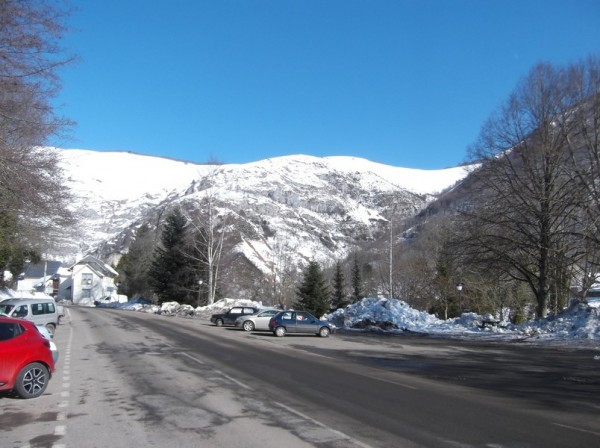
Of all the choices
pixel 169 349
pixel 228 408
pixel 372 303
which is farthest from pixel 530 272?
pixel 228 408

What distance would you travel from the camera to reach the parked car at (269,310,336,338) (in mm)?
29469

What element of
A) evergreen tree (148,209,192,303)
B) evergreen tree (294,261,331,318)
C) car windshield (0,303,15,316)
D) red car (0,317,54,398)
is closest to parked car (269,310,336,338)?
car windshield (0,303,15,316)

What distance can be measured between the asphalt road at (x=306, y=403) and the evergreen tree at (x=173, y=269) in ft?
153

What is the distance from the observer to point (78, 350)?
64.8 ft

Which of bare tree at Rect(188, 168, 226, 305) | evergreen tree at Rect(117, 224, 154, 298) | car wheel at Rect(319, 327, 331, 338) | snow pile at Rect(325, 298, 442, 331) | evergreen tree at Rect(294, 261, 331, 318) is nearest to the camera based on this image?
car wheel at Rect(319, 327, 331, 338)

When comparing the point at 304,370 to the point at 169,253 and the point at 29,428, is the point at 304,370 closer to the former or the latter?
the point at 29,428

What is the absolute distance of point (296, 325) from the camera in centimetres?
2961

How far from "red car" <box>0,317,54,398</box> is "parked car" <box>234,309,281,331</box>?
2251cm

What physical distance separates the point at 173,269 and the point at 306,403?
190 ft

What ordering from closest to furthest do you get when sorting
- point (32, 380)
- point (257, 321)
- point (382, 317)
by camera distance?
point (32, 380) → point (257, 321) → point (382, 317)

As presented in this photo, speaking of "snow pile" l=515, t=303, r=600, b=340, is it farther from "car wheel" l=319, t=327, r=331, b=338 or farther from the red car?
the red car

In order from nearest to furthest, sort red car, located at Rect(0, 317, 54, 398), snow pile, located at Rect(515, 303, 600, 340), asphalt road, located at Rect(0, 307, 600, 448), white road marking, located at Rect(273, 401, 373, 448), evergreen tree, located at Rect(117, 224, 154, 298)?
white road marking, located at Rect(273, 401, 373, 448)
asphalt road, located at Rect(0, 307, 600, 448)
red car, located at Rect(0, 317, 54, 398)
snow pile, located at Rect(515, 303, 600, 340)
evergreen tree, located at Rect(117, 224, 154, 298)

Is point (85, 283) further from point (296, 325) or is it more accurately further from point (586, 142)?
point (586, 142)

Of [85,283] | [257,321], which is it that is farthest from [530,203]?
[85,283]
